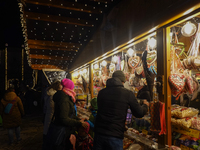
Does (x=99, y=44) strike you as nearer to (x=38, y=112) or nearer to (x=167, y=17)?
(x=167, y=17)

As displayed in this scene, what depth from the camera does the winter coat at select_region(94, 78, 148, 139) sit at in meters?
2.33

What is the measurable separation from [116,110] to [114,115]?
8 centimetres

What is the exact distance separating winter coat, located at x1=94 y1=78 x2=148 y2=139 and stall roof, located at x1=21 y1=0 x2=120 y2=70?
287 cm

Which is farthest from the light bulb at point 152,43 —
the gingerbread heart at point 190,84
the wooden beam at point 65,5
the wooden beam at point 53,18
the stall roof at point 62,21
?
the wooden beam at point 53,18

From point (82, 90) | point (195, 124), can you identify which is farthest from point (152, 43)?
point (82, 90)

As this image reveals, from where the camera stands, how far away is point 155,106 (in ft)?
9.00

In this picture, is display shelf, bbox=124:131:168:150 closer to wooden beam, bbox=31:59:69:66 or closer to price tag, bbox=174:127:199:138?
price tag, bbox=174:127:199:138

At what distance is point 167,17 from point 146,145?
2.21m

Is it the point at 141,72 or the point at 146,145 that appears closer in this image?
the point at 146,145

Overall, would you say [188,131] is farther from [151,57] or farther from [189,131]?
Result: [151,57]

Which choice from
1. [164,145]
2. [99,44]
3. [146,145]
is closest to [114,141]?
[146,145]

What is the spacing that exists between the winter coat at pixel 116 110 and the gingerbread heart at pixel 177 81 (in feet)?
2.28

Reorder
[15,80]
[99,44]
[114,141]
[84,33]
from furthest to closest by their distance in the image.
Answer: [15,80]
[84,33]
[99,44]
[114,141]

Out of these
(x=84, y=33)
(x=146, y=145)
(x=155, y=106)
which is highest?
(x=84, y=33)
